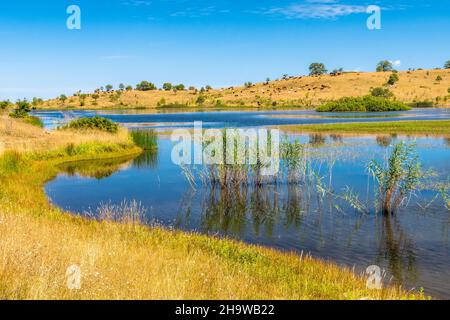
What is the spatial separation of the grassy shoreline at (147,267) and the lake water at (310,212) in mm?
1920

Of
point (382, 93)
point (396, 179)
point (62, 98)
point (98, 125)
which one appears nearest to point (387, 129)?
point (98, 125)

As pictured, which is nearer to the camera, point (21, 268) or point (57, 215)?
point (21, 268)

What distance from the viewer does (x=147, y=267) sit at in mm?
10555

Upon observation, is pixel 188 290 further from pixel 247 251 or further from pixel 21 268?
pixel 247 251

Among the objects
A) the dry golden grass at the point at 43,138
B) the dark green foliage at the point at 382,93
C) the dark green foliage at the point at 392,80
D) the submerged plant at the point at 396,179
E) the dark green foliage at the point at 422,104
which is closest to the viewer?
the submerged plant at the point at 396,179

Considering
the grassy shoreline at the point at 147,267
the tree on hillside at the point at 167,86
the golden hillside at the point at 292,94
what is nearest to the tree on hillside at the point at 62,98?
the golden hillside at the point at 292,94

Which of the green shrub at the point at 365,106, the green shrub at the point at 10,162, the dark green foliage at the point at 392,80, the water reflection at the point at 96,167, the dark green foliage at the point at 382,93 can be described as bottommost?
the water reflection at the point at 96,167

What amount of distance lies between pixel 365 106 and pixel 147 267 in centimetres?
9560

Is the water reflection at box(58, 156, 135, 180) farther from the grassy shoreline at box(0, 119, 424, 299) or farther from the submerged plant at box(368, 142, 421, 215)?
the submerged plant at box(368, 142, 421, 215)

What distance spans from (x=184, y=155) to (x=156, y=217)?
1781cm

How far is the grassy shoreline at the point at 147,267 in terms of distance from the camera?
8.78 metres

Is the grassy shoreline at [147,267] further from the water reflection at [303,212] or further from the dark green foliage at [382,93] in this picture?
the dark green foliage at [382,93]
